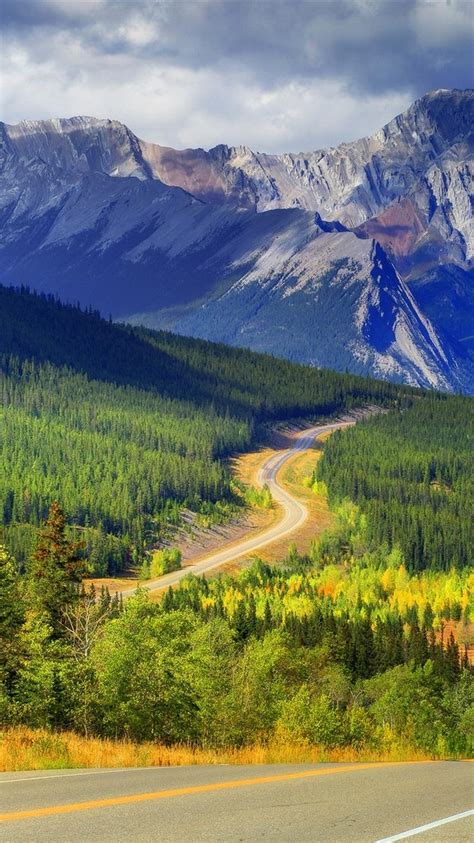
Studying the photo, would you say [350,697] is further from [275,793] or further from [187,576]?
[275,793]

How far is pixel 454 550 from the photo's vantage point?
199750mm

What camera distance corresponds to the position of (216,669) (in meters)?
62.9

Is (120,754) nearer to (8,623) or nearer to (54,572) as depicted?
(8,623)

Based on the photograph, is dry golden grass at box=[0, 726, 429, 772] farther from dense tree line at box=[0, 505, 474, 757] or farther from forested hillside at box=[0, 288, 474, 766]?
dense tree line at box=[0, 505, 474, 757]

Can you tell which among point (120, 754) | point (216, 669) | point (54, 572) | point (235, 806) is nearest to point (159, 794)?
point (235, 806)

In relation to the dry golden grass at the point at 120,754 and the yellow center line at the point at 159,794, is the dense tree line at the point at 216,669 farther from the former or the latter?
the yellow center line at the point at 159,794

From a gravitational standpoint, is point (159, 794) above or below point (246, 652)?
above

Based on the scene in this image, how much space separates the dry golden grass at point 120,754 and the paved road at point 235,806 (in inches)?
121

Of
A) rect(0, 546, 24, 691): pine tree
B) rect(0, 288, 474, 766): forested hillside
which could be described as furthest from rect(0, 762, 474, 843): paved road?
rect(0, 546, 24, 691): pine tree

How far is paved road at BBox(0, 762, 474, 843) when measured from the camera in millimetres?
21391

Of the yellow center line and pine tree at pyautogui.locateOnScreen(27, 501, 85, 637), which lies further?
pine tree at pyautogui.locateOnScreen(27, 501, 85, 637)

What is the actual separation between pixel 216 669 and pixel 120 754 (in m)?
27.4

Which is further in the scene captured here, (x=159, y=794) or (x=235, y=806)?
(x=159, y=794)

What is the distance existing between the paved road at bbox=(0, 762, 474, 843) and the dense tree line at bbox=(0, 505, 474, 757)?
60.2ft
